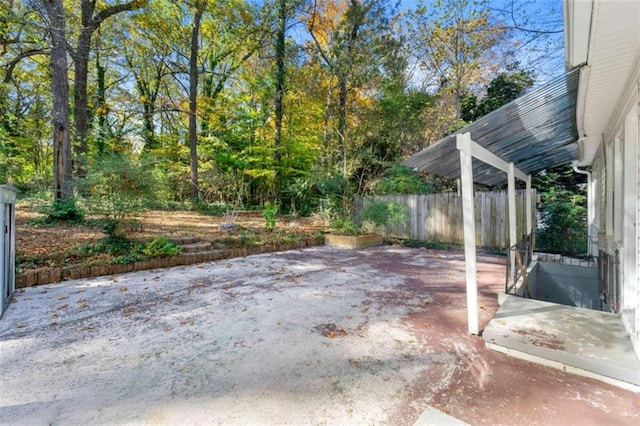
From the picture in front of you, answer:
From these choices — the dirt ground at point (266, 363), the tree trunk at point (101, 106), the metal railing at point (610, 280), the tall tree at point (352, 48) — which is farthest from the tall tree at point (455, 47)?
the tree trunk at point (101, 106)

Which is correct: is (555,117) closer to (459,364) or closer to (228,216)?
(459,364)

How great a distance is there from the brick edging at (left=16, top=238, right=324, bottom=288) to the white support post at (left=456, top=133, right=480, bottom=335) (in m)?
4.78

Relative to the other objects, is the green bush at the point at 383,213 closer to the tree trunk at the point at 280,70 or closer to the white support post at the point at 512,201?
the white support post at the point at 512,201

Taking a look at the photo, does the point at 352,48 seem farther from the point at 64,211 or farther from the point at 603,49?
the point at 64,211

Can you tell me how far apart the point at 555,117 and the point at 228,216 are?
890 cm

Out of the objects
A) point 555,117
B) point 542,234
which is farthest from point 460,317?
point 542,234

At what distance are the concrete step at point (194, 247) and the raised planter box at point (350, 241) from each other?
326 centimetres

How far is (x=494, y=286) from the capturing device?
4.37m

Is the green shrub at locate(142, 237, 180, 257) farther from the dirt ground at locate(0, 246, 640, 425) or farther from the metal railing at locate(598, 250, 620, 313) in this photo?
the metal railing at locate(598, 250, 620, 313)

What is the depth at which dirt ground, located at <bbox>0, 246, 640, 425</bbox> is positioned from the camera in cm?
169

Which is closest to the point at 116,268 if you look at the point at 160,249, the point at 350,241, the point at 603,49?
the point at 160,249

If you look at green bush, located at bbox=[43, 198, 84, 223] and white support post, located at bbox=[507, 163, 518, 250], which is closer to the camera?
white support post, located at bbox=[507, 163, 518, 250]

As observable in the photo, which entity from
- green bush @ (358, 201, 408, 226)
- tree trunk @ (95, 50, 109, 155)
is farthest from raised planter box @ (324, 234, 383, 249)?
tree trunk @ (95, 50, 109, 155)

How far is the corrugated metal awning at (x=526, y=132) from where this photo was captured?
2859mm
